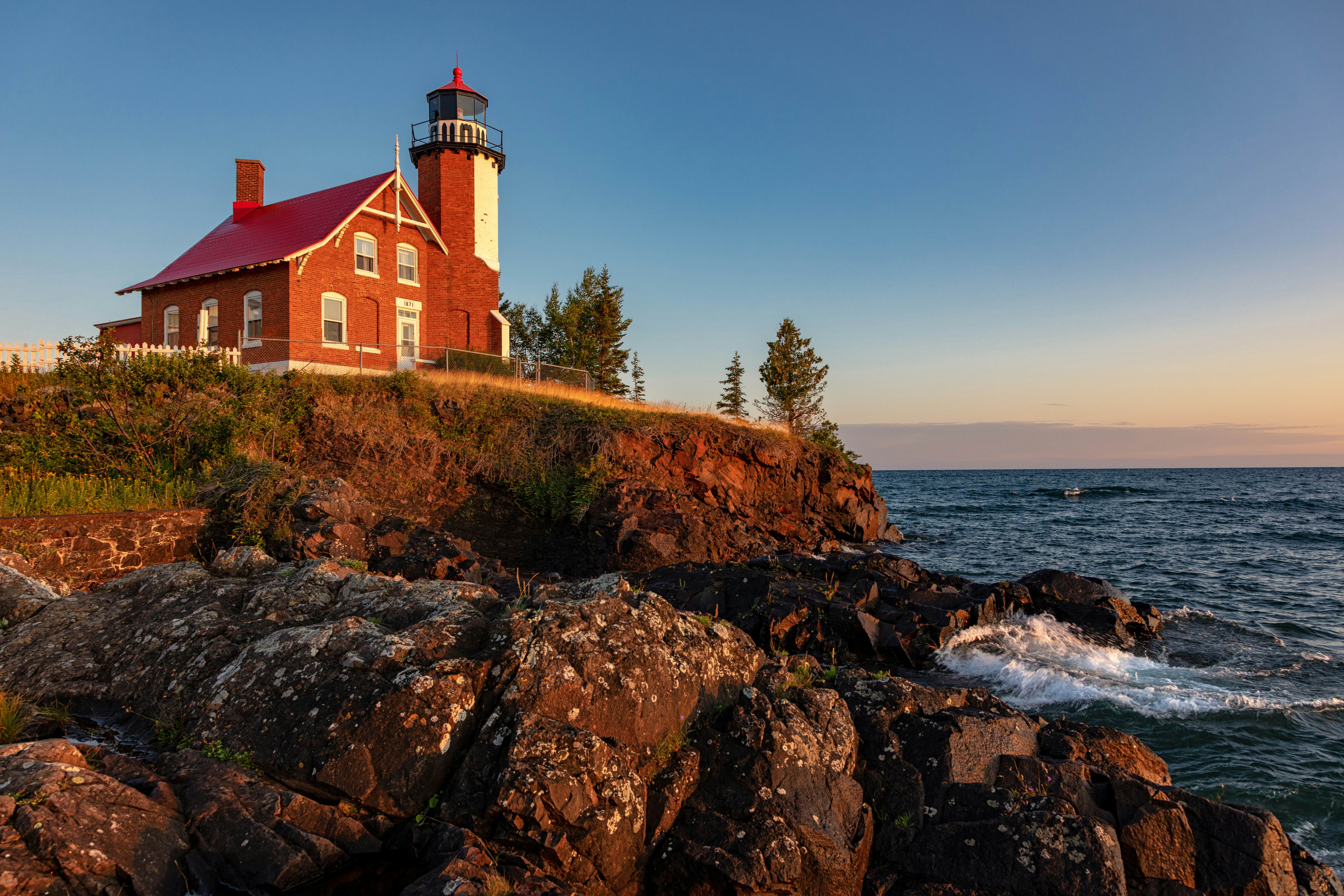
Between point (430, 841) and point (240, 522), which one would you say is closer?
point (430, 841)

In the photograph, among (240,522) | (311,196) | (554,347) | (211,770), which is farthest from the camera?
(554,347)

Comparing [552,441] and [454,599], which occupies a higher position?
[552,441]

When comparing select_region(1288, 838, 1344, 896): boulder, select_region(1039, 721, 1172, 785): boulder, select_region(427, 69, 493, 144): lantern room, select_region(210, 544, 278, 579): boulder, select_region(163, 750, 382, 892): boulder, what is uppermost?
select_region(427, 69, 493, 144): lantern room

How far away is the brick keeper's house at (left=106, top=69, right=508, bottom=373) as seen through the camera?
1027 inches

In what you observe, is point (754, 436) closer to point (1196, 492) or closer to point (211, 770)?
point (211, 770)

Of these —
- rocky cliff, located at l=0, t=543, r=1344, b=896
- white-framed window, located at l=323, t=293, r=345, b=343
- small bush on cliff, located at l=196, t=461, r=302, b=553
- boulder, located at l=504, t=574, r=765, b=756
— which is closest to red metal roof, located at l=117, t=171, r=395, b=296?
white-framed window, located at l=323, t=293, r=345, b=343

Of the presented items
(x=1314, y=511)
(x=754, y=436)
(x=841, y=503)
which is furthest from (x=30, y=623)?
(x=1314, y=511)

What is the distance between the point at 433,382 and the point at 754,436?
12369 millimetres

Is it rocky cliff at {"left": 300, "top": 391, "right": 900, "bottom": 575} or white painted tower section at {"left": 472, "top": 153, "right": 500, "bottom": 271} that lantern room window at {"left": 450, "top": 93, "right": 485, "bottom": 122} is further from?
rocky cliff at {"left": 300, "top": 391, "right": 900, "bottom": 575}

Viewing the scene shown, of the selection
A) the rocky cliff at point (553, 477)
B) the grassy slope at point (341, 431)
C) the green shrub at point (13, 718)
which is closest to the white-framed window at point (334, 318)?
the grassy slope at point (341, 431)

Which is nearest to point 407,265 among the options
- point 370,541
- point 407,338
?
point 407,338

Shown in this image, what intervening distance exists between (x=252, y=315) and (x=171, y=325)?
17.5ft

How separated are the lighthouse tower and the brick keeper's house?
5cm

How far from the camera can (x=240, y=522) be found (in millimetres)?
13258
